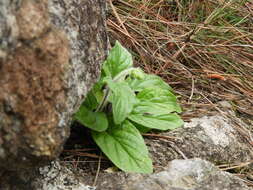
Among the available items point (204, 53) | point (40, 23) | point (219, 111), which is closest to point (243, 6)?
point (204, 53)

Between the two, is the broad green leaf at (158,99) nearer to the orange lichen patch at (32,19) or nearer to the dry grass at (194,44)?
the dry grass at (194,44)

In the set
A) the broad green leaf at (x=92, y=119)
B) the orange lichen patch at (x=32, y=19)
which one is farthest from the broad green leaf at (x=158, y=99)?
the orange lichen patch at (x=32, y=19)

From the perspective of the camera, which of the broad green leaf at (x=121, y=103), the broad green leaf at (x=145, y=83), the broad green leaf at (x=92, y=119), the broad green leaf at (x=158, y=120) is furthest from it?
the broad green leaf at (x=145, y=83)

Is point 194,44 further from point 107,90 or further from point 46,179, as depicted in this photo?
point 46,179

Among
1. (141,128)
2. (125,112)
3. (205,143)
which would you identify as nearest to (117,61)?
(141,128)

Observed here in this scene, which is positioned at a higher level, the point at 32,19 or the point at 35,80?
the point at 32,19

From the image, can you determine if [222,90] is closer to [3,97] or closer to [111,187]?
[111,187]
